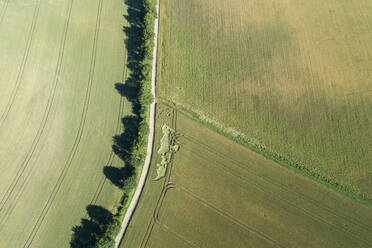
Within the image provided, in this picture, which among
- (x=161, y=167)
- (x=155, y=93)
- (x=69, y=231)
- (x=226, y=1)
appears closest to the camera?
(x=69, y=231)

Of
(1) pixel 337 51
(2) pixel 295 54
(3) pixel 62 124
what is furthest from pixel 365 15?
(3) pixel 62 124

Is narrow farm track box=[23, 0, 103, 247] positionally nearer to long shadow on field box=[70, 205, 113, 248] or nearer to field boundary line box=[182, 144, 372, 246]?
long shadow on field box=[70, 205, 113, 248]

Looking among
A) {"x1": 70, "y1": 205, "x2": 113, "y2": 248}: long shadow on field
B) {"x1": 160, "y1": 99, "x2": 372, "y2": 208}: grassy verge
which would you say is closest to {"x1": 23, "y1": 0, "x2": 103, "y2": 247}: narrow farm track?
{"x1": 70, "y1": 205, "x2": 113, "y2": 248}: long shadow on field

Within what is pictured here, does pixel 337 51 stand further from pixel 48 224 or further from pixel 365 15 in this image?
pixel 48 224

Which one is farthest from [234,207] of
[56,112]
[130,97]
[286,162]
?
[56,112]

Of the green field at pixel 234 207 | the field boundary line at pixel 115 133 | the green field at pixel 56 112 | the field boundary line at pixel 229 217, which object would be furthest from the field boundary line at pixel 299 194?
the green field at pixel 56 112

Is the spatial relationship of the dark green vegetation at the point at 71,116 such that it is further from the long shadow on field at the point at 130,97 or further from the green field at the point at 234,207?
the green field at the point at 234,207
